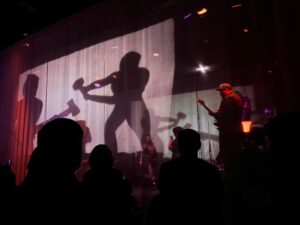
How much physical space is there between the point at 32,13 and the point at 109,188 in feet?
17.1

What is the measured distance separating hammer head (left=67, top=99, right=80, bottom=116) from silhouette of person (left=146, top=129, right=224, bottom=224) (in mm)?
3663

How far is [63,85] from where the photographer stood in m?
5.67

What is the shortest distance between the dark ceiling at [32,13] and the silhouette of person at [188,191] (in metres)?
4.40

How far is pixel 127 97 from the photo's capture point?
4504 mm

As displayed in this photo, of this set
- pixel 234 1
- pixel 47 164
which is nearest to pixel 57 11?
pixel 234 1

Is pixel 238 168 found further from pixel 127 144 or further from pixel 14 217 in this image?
pixel 14 217

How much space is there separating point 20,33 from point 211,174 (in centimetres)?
630

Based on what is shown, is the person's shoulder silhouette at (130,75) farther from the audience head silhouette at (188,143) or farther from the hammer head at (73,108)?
the audience head silhouette at (188,143)

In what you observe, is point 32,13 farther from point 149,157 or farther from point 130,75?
point 149,157

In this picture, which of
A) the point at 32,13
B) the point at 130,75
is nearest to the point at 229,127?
the point at 130,75

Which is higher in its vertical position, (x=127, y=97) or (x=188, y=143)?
(x=127, y=97)

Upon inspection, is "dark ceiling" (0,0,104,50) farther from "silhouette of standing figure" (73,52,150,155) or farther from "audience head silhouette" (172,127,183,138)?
"audience head silhouette" (172,127,183,138)

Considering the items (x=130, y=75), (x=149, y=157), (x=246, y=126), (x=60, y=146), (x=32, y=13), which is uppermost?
(x=32, y=13)

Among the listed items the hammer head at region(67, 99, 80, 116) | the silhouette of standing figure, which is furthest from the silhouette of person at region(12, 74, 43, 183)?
the silhouette of standing figure
